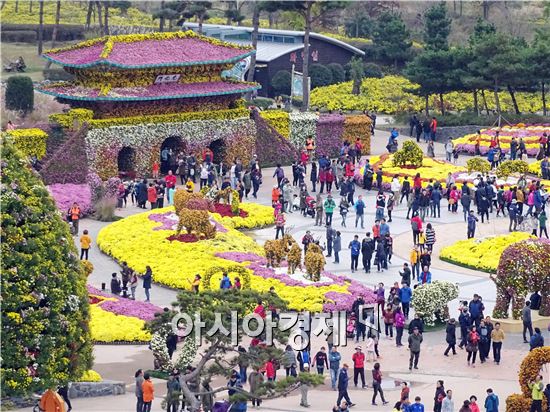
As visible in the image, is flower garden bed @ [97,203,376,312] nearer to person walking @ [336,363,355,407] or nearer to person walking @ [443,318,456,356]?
person walking @ [443,318,456,356]

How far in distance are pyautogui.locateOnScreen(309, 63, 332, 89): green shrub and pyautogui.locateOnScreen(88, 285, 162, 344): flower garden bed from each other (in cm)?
4563

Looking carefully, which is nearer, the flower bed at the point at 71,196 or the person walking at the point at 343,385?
the person walking at the point at 343,385

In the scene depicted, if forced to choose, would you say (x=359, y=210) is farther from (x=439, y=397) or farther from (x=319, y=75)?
(x=319, y=75)

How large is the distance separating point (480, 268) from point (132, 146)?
1967cm

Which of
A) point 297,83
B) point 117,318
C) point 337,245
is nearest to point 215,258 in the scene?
point 337,245

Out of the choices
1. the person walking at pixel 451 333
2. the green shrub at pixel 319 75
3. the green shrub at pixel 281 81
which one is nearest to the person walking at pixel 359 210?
the person walking at pixel 451 333

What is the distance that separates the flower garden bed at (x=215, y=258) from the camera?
43562 mm

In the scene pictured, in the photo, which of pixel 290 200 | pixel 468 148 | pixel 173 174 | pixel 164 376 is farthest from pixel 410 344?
pixel 468 148

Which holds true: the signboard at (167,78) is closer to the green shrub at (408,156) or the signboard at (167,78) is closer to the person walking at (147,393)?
the green shrub at (408,156)

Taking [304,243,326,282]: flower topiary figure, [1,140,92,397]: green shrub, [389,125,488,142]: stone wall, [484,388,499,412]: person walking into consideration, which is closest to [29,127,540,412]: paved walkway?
[484,388,499,412]: person walking

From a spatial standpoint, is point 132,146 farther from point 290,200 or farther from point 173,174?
point 290,200

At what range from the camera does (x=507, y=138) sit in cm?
6912

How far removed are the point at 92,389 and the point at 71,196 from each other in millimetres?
22202

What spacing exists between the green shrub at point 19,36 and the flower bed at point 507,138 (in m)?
35.9
